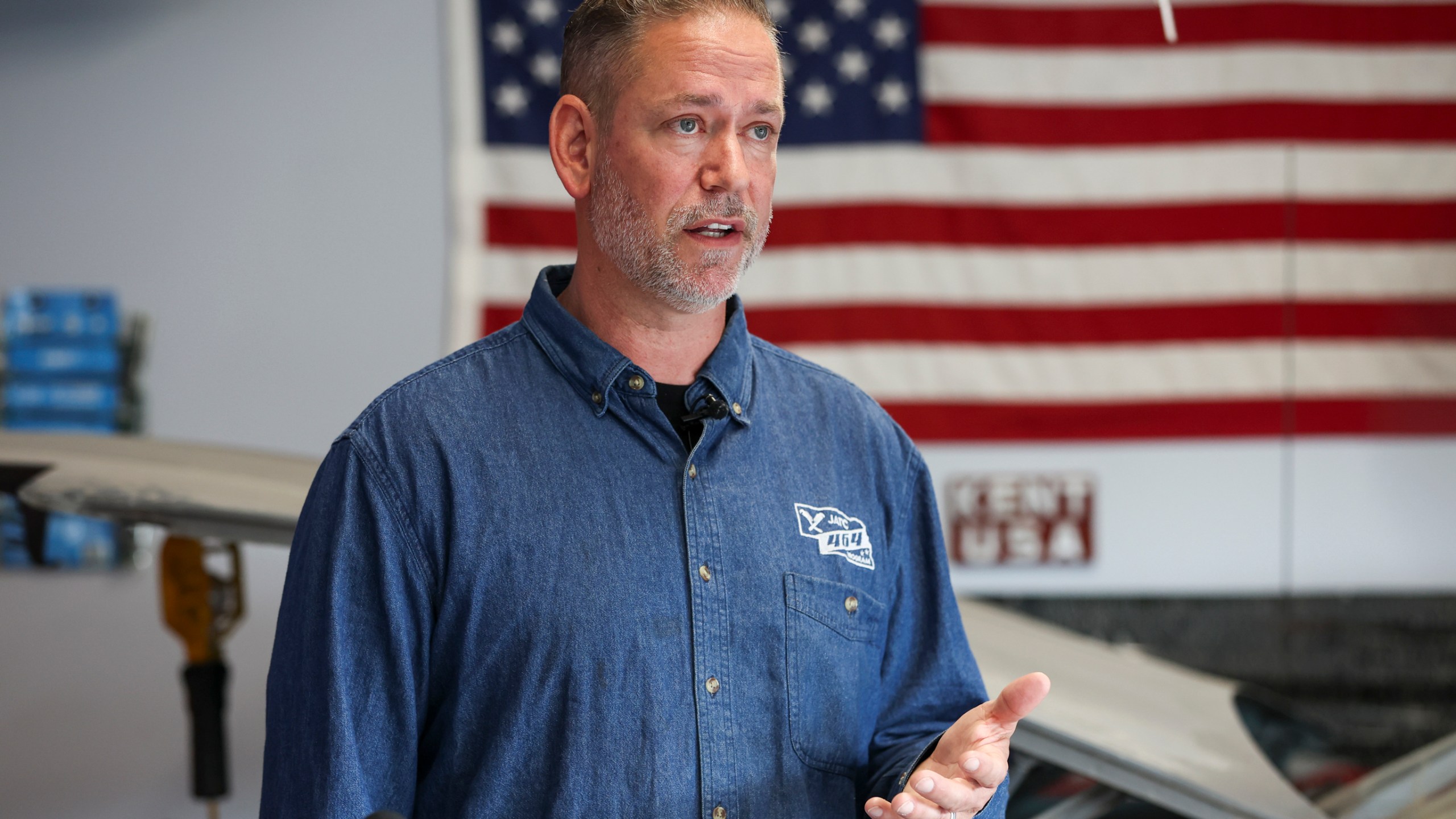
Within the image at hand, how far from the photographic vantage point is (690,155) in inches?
42.1

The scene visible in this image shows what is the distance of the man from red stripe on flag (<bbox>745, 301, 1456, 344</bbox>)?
6.77ft

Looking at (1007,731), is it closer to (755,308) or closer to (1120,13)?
(755,308)

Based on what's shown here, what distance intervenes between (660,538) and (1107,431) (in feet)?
8.19

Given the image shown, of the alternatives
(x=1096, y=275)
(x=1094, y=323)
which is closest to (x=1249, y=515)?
(x=1094, y=323)

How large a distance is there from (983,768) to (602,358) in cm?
50

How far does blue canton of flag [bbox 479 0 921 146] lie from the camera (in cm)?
318

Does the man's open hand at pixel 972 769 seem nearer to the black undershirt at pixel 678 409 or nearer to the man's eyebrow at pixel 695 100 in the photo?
the black undershirt at pixel 678 409

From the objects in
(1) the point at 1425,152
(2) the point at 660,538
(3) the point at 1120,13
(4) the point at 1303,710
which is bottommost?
(4) the point at 1303,710

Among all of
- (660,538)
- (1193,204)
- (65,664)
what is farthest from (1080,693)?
(65,664)

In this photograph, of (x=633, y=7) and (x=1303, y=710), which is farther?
(x=1303, y=710)

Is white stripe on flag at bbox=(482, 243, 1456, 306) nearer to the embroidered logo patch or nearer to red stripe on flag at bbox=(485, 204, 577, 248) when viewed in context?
red stripe on flag at bbox=(485, 204, 577, 248)

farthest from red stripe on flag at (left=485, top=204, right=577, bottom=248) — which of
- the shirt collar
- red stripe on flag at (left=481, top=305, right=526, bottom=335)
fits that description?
the shirt collar

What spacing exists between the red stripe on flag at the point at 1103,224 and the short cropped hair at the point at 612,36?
211 cm

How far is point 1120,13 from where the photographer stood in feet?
10.6
